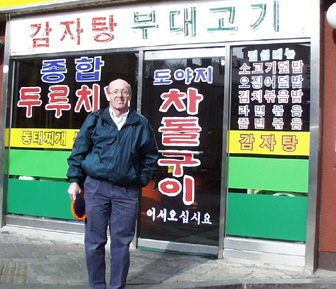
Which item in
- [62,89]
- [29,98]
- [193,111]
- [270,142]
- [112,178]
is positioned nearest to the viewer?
[112,178]

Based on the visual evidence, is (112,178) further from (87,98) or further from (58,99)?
(58,99)

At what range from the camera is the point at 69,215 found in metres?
6.74

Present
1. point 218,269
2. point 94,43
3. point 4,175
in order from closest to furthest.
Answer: point 218,269
point 94,43
point 4,175

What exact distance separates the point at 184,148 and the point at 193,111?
48 cm

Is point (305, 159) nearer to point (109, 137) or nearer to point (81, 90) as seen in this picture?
point (109, 137)

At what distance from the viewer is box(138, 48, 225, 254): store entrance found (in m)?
5.98

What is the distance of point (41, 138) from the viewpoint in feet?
22.7

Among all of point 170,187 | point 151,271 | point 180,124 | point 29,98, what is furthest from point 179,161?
point 29,98

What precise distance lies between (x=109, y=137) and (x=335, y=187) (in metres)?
2.78

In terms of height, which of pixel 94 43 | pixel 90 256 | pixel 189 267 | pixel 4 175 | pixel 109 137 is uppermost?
pixel 94 43

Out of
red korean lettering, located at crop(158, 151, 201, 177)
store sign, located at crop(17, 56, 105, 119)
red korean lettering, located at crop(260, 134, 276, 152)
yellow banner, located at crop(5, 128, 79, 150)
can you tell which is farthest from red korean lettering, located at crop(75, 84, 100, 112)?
red korean lettering, located at crop(260, 134, 276, 152)

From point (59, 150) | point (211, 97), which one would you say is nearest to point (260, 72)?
point (211, 97)

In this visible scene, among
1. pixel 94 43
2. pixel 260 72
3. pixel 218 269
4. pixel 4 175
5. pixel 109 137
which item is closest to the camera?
pixel 109 137

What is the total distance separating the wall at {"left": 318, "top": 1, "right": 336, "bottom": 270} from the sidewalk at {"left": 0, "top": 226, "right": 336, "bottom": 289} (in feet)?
0.88
